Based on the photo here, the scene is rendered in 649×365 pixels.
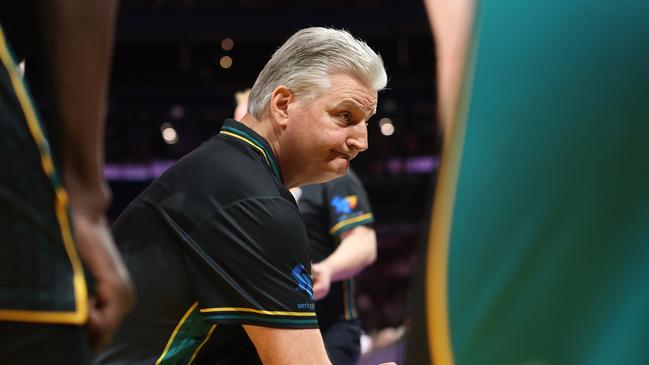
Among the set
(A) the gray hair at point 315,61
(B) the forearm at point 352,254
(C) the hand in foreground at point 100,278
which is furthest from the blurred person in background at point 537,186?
(B) the forearm at point 352,254

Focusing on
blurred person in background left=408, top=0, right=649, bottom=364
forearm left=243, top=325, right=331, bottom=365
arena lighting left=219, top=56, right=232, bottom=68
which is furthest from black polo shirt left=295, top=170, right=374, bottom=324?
arena lighting left=219, top=56, right=232, bottom=68

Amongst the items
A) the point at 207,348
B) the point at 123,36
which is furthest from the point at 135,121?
the point at 207,348

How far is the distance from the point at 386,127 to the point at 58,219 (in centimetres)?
1590

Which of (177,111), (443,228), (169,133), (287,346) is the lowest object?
(169,133)

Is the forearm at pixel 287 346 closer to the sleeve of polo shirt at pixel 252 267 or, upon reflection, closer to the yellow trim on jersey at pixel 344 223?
the sleeve of polo shirt at pixel 252 267

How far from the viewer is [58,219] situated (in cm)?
92

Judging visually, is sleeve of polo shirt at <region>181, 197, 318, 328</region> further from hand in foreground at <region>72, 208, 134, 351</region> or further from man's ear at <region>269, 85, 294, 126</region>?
hand in foreground at <region>72, 208, 134, 351</region>

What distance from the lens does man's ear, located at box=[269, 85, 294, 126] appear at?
1908 millimetres

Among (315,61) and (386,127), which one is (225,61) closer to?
(386,127)

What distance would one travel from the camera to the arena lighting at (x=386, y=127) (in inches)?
650

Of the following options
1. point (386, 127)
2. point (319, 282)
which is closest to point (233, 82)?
point (386, 127)

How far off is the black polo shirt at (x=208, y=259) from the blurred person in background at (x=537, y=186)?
A: 601 millimetres

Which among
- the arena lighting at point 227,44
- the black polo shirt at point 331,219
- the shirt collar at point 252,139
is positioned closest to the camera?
the shirt collar at point 252,139

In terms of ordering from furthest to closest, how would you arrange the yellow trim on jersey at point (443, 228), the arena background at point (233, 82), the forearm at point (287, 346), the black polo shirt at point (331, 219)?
the arena background at point (233, 82)
the black polo shirt at point (331, 219)
the forearm at point (287, 346)
the yellow trim on jersey at point (443, 228)
